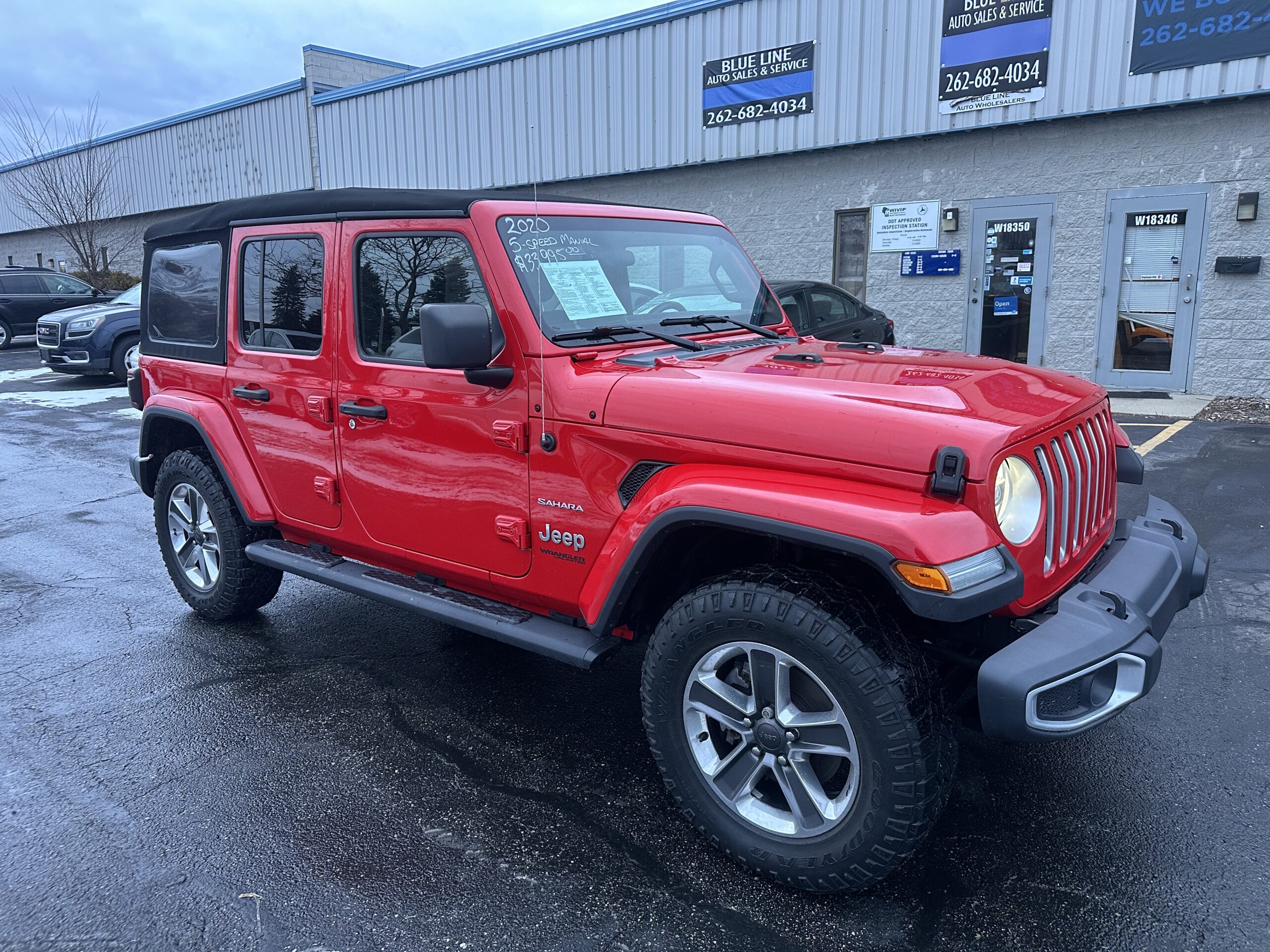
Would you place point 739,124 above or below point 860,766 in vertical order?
above

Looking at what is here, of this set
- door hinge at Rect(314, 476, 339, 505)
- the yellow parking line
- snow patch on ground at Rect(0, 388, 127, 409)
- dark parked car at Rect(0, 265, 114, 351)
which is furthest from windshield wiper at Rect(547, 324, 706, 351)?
dark parked car at Rect(0, 265, 114, 351)

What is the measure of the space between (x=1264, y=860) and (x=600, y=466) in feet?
7.49

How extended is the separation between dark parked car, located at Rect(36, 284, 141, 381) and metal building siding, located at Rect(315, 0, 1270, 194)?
5.88 m

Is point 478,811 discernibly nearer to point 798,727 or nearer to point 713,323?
point 798,727

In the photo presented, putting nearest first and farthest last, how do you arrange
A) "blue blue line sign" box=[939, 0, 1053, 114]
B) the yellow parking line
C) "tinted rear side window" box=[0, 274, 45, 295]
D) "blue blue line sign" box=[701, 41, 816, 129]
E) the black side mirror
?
the black side mirror, the yellow parking line, "blue blue line sign" box=[939, 0, 1053, 114], "blue blue line sign" box=[701, 41, 816, 129], "tinted rear side window" box=[0, 274, 45, 295]

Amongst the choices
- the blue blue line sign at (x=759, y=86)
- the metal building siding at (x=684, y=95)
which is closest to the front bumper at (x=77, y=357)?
the metal building siding at (x=684, y=95)

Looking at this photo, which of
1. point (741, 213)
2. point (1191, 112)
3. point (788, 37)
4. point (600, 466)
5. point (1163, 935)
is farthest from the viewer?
point (741, 213)

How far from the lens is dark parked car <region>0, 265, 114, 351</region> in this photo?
19.4 m

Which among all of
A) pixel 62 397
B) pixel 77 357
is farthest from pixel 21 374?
pixel 62 397

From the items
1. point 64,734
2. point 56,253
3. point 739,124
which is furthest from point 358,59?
point 64,734

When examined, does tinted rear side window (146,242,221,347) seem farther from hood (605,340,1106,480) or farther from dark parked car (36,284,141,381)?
dark parked car (36,284,141,381)

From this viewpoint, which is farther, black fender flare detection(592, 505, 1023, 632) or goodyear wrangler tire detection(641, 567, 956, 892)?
goodyear wrangler tire detection(641, 567, 956, 892)

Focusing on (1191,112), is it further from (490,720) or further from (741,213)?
(490,720)

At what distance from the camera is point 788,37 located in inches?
493
